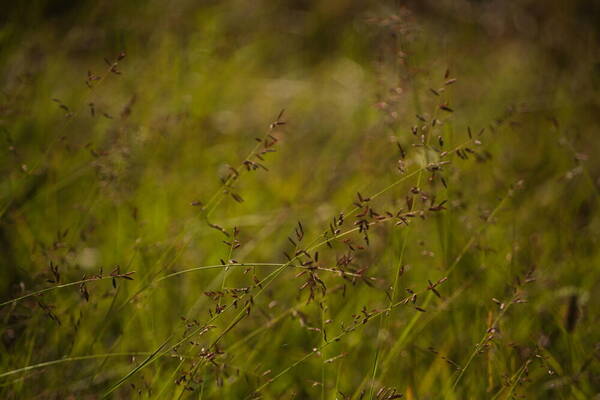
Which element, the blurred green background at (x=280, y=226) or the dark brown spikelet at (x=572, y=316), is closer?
the blurred green background at (x=280, y=226)

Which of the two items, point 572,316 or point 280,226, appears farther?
point 280,226

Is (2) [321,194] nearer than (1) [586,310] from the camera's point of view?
No

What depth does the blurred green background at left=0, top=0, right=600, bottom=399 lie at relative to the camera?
4.16ft

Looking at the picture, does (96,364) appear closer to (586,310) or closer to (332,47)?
(586,310)

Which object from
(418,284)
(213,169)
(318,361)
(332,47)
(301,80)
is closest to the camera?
(318,361)

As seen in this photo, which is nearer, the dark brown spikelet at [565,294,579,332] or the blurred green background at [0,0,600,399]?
the blurred green background at [0,0,600,399]

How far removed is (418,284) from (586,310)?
1.63 ft

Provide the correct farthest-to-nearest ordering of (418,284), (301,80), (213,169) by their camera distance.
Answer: (301,80) → (213,169) → (418,284)

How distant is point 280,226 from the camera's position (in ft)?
6.41

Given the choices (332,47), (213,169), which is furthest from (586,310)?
(332,47)

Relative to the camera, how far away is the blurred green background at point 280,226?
1269mm

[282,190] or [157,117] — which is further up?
[157,117]

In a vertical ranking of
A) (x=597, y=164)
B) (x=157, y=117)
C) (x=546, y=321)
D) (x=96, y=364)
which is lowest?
(x=597, y=164)

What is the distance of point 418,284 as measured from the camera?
1.79m
